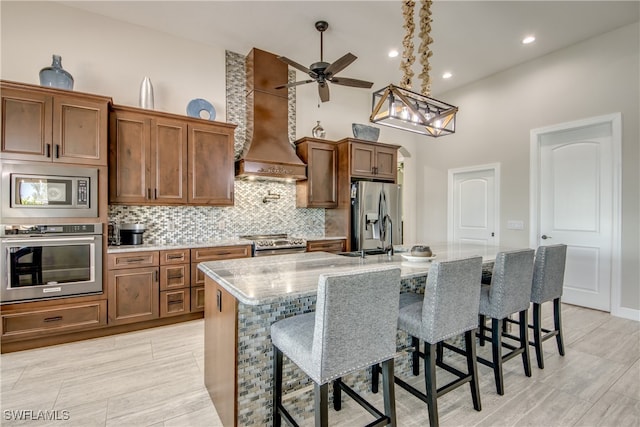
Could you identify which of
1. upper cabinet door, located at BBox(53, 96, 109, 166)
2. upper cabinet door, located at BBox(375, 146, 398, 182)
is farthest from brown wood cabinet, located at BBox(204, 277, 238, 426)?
upper cabinet door, located at BBox(375, 146, 398, 182)

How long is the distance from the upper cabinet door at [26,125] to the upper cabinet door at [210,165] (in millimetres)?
1273

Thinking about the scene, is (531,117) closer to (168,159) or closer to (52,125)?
(168,159)

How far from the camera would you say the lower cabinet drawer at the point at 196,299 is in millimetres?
3438

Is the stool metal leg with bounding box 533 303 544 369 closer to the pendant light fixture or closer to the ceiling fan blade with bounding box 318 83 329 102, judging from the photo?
the pendant light fixture

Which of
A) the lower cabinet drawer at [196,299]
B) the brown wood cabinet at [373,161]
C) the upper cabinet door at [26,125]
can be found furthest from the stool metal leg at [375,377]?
the upper cabinet door at [26,125]

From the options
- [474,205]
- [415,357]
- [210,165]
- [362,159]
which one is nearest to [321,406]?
[415,357]

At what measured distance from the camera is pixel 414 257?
2242 millimetres

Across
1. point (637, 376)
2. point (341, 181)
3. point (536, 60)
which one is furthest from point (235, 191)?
point (536, 60)

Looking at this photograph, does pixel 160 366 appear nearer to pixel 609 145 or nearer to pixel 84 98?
pixel 84 98

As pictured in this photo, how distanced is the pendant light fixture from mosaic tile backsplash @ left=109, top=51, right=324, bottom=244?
2371 mm

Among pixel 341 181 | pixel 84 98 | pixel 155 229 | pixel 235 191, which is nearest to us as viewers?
pixel 84 98

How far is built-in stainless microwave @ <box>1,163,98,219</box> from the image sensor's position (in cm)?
263

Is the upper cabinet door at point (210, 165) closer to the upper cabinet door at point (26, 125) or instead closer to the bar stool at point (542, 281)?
the upper cabinet door at point (26, 125)

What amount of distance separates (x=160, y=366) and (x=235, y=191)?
2.39 metres
